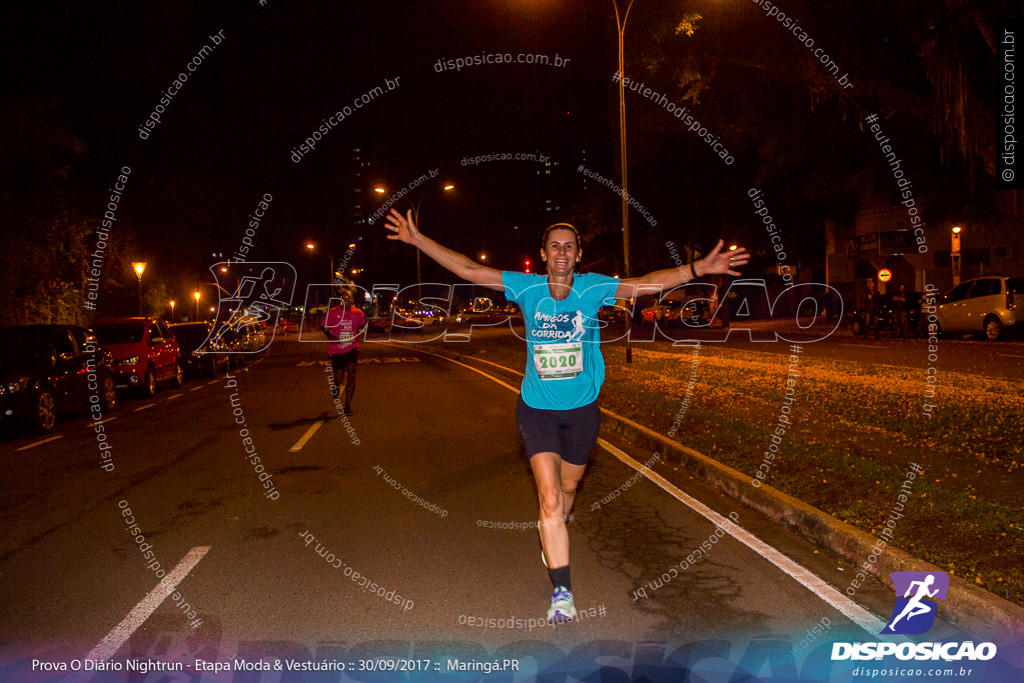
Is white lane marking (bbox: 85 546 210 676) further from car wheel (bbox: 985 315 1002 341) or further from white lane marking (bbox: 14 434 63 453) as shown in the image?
car wheel (bbox: 985 315 1002 341)

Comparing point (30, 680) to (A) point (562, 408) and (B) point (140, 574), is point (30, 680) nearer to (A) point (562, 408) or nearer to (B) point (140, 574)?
(B) point (140, 574)

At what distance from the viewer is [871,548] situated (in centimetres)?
513

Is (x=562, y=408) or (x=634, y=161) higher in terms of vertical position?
(x=634, y=161)

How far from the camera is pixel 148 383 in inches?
698

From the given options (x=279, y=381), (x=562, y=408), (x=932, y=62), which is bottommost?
(x=279, y=381)

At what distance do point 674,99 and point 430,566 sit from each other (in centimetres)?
1906

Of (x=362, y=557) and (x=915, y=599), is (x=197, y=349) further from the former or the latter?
(x=915, y=599)

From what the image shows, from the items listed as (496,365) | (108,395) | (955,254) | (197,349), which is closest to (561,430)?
(108,395)

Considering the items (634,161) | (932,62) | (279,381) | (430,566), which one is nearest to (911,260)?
(634,161)

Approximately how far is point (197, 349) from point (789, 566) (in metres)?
20.9

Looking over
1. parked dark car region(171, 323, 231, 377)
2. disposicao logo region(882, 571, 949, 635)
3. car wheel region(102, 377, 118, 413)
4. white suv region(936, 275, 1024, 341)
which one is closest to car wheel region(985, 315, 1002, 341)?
white suv region(936, 275, 1024, 341)

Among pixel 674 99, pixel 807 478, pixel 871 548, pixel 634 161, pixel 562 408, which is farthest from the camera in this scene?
pixel 634 161

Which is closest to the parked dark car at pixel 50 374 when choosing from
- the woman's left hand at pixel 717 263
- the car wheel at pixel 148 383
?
the car wheel at pixel 148 383

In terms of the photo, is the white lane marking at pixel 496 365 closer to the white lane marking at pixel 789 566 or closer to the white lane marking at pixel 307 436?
the white lane marking at pixel 307 436
